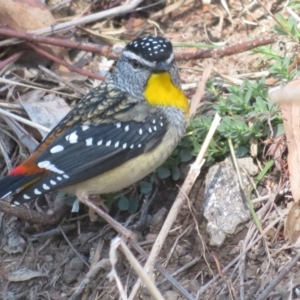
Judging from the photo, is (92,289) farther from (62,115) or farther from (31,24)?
(31,24)

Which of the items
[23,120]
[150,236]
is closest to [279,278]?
[150,236]

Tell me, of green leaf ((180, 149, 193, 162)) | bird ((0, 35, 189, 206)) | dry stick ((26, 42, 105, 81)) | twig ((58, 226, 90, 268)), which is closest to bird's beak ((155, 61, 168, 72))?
bird ((0, 35, 189, 206))

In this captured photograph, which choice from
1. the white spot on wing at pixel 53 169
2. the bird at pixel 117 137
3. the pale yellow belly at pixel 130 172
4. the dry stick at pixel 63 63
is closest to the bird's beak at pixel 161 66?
the bird at pixel 117 137

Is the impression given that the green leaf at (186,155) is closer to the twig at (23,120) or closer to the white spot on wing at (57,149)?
the white spot on wing at (57,149)

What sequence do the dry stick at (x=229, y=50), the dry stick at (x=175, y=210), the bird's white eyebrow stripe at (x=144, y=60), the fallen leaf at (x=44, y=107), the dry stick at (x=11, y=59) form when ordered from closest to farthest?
the dry stick at (x=175, y=210) < the bird's white eyebrow stripe at (x=144, y=60) < the dry stick at (x=229, y=50) < the fallen leaf at (x=44, y=107) < the dry stick at (x=11, y=59)

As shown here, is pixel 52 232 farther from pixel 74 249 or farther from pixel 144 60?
pixel 144 60

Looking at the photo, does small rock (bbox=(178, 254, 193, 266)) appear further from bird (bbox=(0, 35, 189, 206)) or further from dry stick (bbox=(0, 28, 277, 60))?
dry stick (bbox=(0, 28, 277, 60))
